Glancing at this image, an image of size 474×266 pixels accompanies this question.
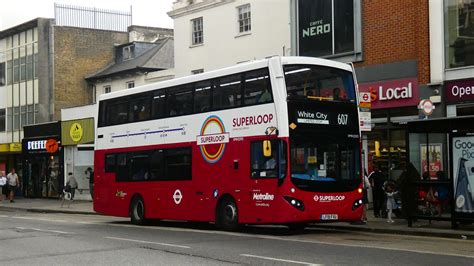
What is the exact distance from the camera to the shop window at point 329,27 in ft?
75.2

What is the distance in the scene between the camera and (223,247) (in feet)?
41.9

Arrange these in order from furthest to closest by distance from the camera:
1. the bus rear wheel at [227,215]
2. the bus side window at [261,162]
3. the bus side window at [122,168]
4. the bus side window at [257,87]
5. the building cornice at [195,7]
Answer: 1. the building cornice at [195,7]
2. the bus side window at [122,168]
3. the bus rear wheel at [227,215]
4. the bus side window at [257,87]
5. the bus side window at [261,162]

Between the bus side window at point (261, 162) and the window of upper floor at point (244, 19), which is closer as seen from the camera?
the bus side window at point (261, 162)

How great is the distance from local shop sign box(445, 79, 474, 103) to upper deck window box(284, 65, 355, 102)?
5.17 meters

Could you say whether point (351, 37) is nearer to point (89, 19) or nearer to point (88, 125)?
point (88, 125)

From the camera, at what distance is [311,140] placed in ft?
A: 49.3

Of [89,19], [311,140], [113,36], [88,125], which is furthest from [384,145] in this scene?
[89,19]

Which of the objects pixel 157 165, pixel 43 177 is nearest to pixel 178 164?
pixel 157 165

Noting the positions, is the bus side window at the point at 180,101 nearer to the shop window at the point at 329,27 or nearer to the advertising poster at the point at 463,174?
the advertising poster at the point at 463,174

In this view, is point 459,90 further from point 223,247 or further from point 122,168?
Result: point 122,168

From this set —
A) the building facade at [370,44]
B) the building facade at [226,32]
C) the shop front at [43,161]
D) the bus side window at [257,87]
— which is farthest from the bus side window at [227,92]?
the shop front at [43,161]

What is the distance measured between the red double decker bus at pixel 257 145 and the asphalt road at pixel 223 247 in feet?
2.57

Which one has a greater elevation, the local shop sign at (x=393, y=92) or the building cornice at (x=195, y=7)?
the building cornice at (x=195, y=7)

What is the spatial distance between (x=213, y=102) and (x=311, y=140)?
125 inches
